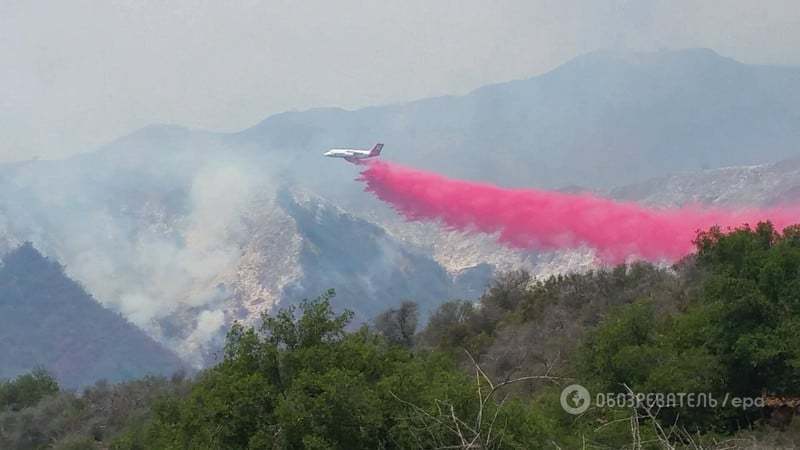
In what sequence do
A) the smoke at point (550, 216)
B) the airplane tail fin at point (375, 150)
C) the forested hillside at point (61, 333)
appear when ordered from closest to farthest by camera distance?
1. the smoke at point (550, 216)
2. the airplane tail fin at point (375, 150)
3. the forested hillside at point (61, 333)

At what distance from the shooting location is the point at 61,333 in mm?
130750

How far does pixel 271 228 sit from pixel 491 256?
43166 mm

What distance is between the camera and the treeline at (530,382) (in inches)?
656

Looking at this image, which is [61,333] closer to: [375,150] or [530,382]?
[375,150]

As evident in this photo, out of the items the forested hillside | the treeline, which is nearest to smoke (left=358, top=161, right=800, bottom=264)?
the treeline

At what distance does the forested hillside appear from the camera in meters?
122

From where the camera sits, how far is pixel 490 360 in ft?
147

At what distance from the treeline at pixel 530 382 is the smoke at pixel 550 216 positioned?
13.8m

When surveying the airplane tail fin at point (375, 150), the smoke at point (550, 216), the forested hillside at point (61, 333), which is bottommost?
the forested hillside at point (61, 333)

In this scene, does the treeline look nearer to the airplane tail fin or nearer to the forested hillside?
the airplane tail fin

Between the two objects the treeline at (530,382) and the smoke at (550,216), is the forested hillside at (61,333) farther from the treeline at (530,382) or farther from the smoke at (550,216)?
the treeline at (530,382)

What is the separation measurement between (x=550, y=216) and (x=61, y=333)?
4072 inches

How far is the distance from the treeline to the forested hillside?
272ft

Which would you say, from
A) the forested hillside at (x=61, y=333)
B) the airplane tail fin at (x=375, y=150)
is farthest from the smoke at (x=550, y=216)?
the forested hillside at (x=61, y=333)
